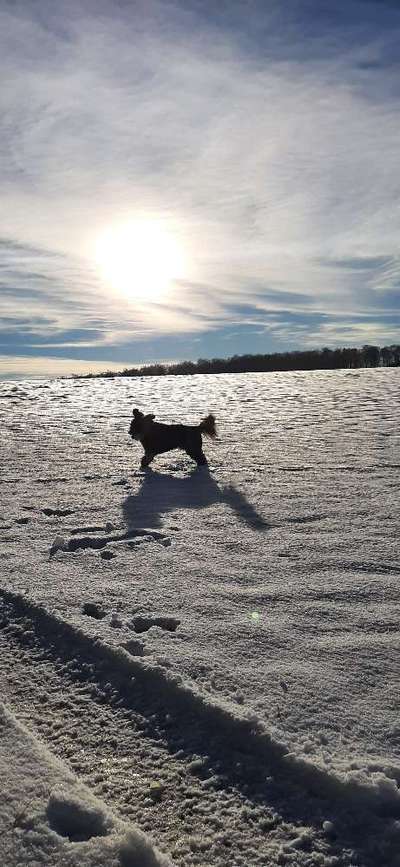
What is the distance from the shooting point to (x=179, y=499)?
6.08 metres

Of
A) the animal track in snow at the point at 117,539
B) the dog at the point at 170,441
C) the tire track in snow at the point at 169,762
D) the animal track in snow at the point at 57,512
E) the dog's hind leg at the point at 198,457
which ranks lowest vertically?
the tire track in snow at the point at 169,762

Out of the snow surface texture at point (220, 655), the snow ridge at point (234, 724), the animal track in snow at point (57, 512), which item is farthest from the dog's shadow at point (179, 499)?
the snow ridge at point (234, 724)

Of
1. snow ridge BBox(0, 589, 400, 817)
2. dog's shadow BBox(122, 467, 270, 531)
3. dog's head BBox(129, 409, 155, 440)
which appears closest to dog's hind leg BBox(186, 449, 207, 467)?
dog's shadow BBox(122, 467, 270, 531)

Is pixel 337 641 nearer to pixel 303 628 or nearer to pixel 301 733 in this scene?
pixel 303 628

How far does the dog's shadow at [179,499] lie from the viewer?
5.17m

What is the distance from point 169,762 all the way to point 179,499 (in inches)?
158

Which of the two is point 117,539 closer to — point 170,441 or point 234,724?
point 234,724

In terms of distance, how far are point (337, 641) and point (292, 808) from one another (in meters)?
1.10

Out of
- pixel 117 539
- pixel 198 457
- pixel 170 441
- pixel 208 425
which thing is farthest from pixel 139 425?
pixel 117 539

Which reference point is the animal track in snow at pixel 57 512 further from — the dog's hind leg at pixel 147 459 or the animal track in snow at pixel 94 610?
the dog's hind leg at pixel 147 459

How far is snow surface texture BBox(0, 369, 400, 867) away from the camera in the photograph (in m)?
1.86

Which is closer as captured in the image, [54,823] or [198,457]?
[54,823]

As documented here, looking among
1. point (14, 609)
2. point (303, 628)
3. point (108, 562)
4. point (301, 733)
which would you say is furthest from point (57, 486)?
point (301, 733)

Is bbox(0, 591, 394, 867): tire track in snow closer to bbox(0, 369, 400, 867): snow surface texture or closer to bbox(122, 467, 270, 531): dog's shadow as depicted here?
bbox(0, 369, 400, 867): snow surface texture
